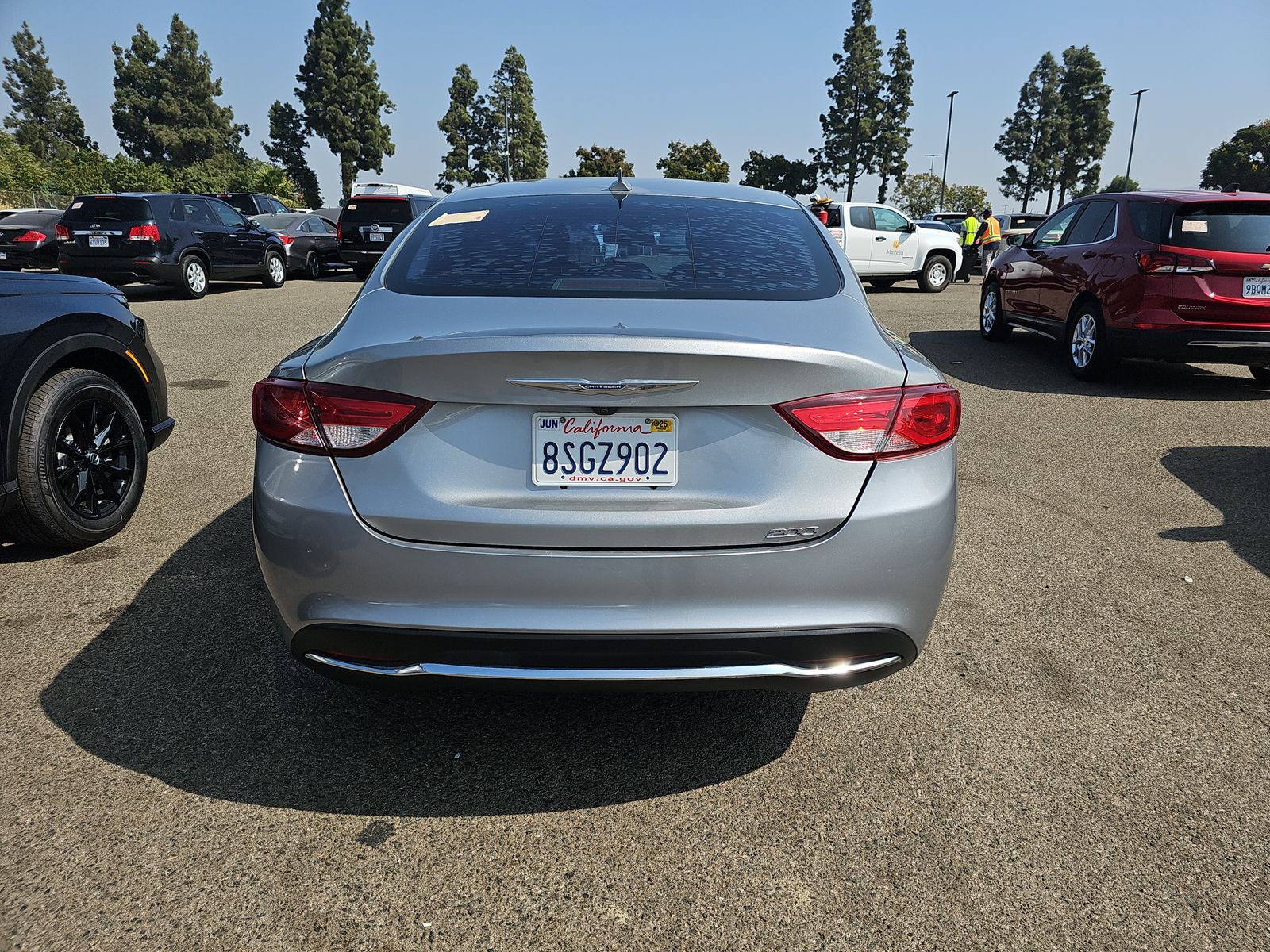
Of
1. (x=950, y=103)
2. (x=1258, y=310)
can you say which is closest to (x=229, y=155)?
(x=950, y=103)

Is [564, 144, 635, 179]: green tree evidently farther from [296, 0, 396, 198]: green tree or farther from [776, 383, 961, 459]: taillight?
[776, 383, 961, 459]: taillight

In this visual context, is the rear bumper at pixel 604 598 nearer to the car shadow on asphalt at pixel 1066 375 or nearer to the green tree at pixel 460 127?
the car shadow on asphalt at pixel 1066 375

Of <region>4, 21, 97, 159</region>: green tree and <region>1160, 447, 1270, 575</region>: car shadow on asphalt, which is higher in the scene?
<region>4, 21, 97, 159</region>: green tree

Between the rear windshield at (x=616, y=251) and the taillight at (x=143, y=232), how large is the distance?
47.2ft

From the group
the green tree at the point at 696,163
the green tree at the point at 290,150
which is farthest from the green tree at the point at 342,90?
the green tree at the point at 696,163

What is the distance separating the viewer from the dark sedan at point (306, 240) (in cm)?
2097

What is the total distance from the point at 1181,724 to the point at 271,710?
2.86 m

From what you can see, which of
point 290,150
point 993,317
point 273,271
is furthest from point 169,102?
point 993,317

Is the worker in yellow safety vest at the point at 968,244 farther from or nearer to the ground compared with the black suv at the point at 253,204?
nearer to the ground

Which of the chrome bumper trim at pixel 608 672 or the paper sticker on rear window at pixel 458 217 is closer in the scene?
the chrome bumper trim at pixel 608 672

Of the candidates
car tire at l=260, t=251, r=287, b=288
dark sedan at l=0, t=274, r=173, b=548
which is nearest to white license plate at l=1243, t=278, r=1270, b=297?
dark sedan at l=0, t=274, r=173, b=548

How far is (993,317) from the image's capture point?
458 inches

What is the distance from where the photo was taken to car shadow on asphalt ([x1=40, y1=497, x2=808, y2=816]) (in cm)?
263

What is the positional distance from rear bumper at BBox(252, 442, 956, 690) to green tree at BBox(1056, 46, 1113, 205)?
93998mm
